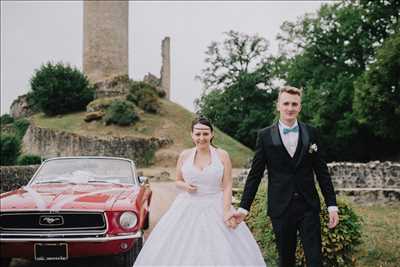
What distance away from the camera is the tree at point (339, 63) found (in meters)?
27.8

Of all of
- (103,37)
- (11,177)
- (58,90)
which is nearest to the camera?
(11,177)

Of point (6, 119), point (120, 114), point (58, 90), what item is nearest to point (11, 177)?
point (120, 114)

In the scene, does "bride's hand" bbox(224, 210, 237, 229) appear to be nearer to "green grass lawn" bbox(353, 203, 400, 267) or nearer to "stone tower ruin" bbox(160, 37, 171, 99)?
"green grass lawn" bbox(353, 203, 400, 267)

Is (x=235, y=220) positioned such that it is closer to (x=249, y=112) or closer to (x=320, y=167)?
(x=320, y=167)

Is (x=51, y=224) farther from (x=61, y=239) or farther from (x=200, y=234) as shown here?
(x=200, y=234)

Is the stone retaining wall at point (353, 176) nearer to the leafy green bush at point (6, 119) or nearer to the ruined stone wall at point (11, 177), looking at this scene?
the ruined stone wall at point (11, 177)

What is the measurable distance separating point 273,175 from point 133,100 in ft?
108

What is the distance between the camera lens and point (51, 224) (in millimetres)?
5031

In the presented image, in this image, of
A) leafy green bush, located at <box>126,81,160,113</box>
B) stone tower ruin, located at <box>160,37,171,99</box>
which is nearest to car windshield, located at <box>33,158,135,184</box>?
leafy green bush, located at <box>126,81,160,113</box>

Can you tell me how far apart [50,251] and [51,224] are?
302mm

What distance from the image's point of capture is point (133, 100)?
119 feet

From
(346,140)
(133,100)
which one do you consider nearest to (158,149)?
(133,100)

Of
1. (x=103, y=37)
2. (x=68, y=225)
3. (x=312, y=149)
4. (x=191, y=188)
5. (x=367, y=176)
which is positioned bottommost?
(x=367, y=176)

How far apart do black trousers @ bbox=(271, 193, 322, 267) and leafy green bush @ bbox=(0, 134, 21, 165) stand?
17503 millimetres
